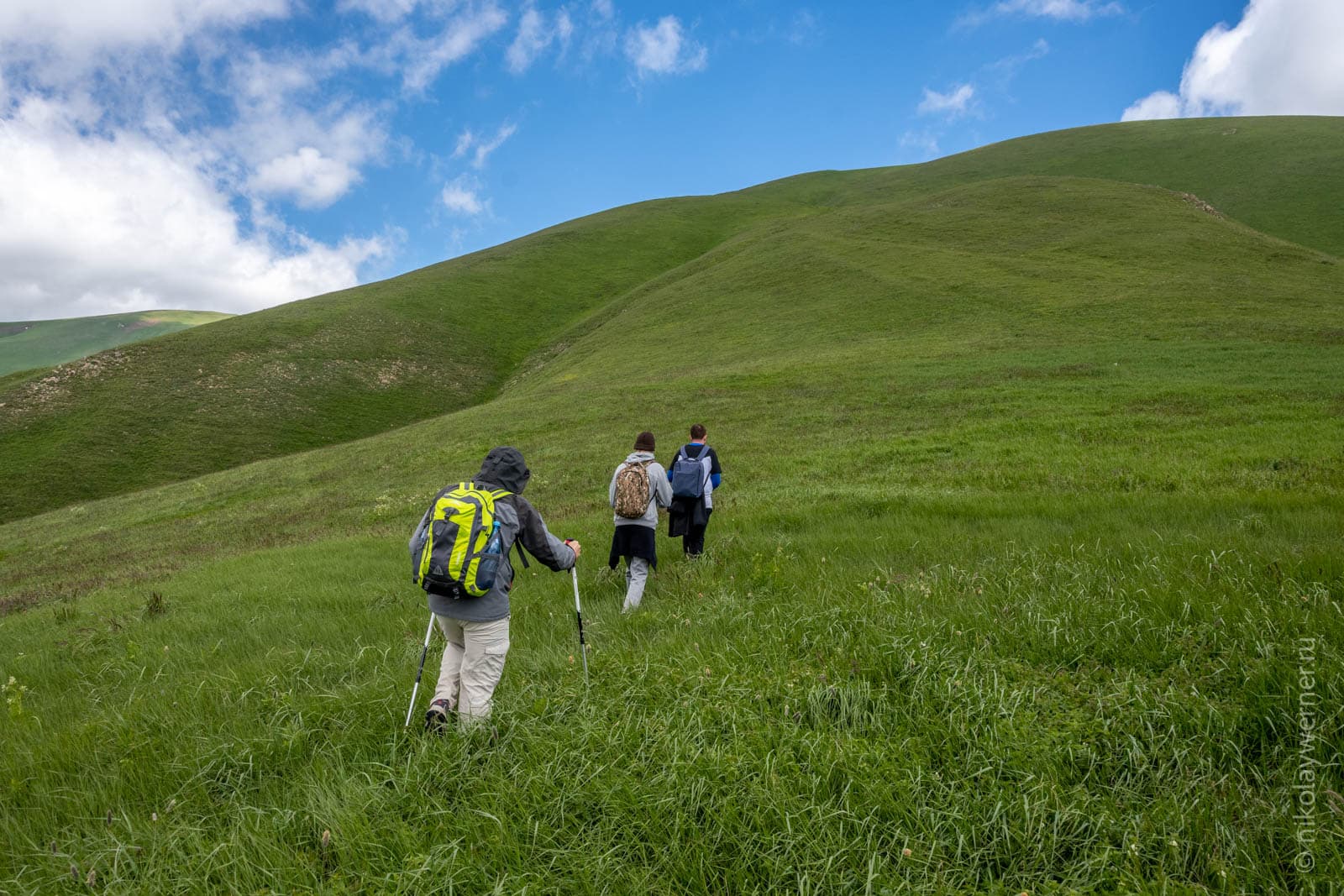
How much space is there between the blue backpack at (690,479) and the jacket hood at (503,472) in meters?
4.14

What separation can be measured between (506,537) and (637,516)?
3358mm

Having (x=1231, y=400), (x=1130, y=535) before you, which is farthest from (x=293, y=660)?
(x=1231, y=400)

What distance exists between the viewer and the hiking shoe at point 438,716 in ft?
15.1

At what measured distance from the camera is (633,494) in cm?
832

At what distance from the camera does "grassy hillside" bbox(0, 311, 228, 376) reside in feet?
452

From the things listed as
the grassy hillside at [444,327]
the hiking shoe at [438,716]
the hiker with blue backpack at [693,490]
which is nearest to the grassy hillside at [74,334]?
the grassy hillside at [444,327]

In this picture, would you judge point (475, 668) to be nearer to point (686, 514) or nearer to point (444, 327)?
point (686, 514)

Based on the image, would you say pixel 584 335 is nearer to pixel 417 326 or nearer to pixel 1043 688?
pixel 417 326

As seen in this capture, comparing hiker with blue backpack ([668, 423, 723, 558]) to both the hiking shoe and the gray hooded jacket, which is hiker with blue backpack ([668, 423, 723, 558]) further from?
the hiking shoe

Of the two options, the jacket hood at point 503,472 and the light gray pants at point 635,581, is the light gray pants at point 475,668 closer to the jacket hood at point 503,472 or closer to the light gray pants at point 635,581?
the jacket hood at point 503,472

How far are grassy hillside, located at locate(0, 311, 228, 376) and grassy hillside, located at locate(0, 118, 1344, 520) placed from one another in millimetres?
93494

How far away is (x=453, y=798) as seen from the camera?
12.5 ft

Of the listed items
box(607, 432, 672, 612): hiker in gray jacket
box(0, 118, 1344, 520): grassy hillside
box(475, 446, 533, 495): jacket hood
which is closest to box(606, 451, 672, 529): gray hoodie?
box(607, 432, 672, 612): hiker in gray jacket

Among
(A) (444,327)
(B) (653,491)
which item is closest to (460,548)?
(B) (653,491)
